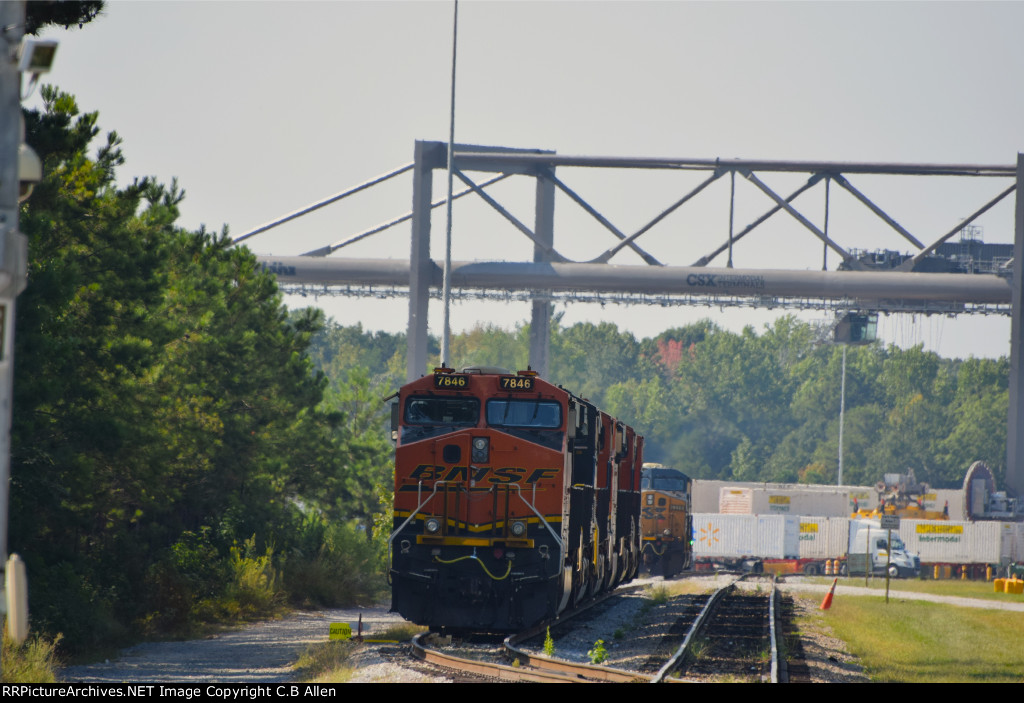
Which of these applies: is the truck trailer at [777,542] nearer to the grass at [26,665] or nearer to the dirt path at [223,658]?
the dirt path at [223,658]

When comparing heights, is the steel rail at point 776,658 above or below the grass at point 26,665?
below

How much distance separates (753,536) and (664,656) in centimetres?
4789

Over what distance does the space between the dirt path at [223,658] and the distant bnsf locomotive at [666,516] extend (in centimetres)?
2065

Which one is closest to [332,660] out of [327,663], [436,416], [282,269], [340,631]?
[327,663]

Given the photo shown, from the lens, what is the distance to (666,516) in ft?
154

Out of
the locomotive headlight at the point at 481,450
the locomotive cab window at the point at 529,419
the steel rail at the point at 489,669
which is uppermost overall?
the locomotive cab window at the point at 529,419

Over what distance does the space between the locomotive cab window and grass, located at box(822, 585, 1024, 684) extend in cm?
653

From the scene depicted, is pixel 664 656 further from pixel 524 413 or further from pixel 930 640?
pixel 930 640

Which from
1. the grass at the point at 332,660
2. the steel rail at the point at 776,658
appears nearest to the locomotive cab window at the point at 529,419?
the grass at the point at 332,660

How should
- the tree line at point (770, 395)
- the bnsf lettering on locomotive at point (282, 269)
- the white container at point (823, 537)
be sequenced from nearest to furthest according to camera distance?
the bnsf lettering on locomotive at point (282, 269), the white container at point (823, 537), the tree line at point (770, 395)

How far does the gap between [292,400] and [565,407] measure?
655 inches

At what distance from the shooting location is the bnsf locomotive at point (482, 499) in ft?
69.1

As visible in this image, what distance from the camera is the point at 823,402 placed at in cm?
17388
